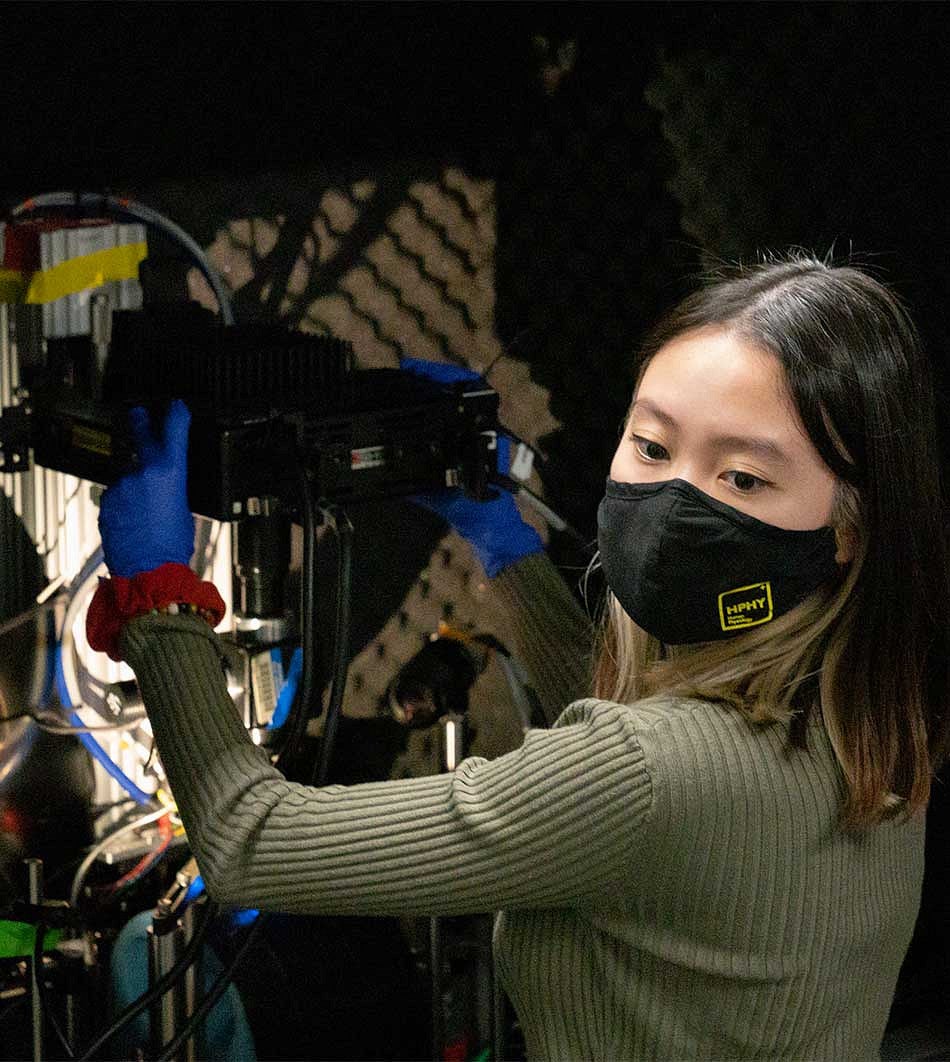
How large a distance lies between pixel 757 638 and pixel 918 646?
0.17 metres

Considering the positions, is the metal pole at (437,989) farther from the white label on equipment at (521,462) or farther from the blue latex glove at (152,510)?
the blue latex glove at (152,510)

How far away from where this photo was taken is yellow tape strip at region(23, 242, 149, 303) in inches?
75.3

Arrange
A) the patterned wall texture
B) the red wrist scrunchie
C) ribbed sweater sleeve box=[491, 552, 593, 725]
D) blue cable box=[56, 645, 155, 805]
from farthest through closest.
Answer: the patterned wall texture
blue cable box=[56, 645, 155, 805]
ribbed sweater sleeve box=[491, 552, 593, 725]
the red wrist scrunchie

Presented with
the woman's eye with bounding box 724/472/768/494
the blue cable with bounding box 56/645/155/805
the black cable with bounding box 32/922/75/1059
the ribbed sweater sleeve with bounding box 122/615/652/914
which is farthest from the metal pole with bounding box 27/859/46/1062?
the woman's eye with bounding box 724/472/768/494

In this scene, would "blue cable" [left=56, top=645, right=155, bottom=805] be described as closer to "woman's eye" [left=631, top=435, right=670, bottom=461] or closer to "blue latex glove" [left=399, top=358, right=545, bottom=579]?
"blue latex glove" [left=399, top=358, right=545, bottom=579]

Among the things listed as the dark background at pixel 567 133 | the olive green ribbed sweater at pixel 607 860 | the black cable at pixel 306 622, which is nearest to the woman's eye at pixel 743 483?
the olive green ribbed sweater at pixel 607 860

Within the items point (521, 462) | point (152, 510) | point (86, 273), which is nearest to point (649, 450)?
point (152, 510)

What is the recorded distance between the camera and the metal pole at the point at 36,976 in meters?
1.79

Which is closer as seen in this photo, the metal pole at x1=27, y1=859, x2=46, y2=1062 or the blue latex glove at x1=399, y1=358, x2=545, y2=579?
the metal pole at x1=27, y1=859, x2=46, y2=1062

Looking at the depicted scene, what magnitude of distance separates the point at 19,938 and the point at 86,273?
33.4 inches

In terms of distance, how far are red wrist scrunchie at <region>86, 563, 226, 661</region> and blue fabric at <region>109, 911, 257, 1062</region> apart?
58cm

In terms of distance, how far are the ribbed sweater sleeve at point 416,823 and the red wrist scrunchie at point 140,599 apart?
4.1 inches

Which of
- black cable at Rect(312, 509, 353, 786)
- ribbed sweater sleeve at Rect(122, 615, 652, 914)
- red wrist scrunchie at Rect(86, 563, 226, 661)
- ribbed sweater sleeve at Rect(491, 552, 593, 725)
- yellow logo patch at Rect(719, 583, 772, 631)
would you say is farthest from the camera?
ribbed sweater sleeve at Rect(491, 552, 593, 725)

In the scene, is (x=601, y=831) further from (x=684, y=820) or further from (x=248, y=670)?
(x=248, y=670)
